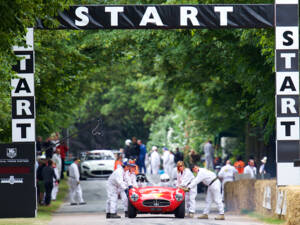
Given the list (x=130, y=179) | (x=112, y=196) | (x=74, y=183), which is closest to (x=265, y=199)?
(x=130, y=179)

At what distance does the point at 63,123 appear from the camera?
136 feet

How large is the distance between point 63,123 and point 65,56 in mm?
13844

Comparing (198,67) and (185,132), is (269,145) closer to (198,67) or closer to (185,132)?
(198,67)

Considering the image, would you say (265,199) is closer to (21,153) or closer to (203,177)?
(203,177)

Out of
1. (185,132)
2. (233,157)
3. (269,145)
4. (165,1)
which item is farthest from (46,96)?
(185,132)

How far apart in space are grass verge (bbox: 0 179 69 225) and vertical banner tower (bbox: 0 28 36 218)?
0.79 m

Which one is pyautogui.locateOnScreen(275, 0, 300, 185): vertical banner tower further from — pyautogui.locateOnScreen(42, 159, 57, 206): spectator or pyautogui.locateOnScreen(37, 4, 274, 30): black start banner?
pyautogui.locateOnScreen(42, 159, 57, 206): spectator

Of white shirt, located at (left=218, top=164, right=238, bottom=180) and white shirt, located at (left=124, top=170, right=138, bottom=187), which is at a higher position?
white shirt, located at (left=124, top=170, right=138, bottom=187)

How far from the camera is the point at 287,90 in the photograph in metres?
21.6

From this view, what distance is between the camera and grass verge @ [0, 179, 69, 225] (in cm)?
2157

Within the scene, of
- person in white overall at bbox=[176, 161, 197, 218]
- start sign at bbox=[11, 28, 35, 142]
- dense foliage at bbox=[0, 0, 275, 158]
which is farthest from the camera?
person in white overall at bbox=[176, 161, 197, 218]

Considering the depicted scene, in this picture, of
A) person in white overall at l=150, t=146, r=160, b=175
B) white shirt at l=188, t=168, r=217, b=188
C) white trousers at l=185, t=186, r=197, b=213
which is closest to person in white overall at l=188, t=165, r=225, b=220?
white shirt at l=188, t=168, r=217, b=188

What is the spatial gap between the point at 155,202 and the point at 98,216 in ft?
9.50

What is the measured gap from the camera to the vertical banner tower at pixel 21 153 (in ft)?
66.6
